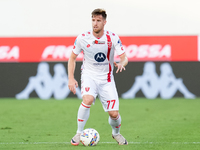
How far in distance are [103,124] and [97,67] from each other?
11.1 ft

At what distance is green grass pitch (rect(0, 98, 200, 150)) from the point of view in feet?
24.2

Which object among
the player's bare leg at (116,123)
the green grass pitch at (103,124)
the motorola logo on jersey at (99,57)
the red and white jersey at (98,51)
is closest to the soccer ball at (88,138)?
the green grass pitch at (103,124)

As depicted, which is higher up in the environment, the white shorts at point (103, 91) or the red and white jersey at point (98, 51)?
the red and white jersey at point (98, 51)

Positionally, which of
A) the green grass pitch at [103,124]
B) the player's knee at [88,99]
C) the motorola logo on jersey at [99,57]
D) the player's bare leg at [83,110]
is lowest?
the green grass pitch at [103,124]

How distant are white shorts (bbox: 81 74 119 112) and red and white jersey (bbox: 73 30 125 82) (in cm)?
8

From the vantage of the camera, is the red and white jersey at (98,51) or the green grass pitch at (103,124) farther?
the green grass pitch at (103,124)

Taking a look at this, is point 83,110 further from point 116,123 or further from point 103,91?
point 116,123

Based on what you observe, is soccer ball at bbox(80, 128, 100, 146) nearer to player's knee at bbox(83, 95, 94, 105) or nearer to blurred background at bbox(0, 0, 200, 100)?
player's knee at bbox(83, 95, 94, 105)

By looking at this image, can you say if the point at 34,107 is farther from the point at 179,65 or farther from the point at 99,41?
the point at 99,41

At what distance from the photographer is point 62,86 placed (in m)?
16.9

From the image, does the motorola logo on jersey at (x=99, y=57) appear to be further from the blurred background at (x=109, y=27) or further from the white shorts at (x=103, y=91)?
the blurred background at (x=109, y=27)

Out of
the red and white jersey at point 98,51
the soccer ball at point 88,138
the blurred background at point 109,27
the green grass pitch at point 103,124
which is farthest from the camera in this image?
the blurred background at point 109,27

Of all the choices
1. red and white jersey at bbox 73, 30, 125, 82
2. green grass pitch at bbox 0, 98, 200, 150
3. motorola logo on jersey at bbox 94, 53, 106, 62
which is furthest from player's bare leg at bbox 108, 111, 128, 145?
motorola logo on jersey at bbox 94, 53, 106, 62

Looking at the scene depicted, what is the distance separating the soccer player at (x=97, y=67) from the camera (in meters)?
7.11
